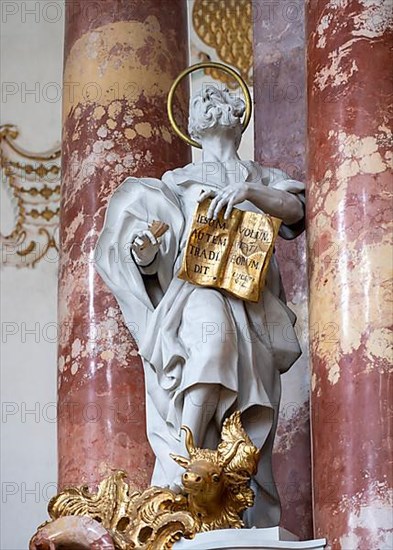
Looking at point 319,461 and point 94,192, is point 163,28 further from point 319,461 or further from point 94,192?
point 319,461

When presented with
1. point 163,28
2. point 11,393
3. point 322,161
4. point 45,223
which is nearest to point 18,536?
point 11,393

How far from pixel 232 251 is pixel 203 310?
0.29 m

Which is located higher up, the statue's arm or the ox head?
the statue's arm

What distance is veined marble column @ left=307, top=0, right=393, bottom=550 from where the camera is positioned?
226 inches

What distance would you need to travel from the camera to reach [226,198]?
20.8 feet

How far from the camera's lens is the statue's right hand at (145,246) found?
639 centimetres

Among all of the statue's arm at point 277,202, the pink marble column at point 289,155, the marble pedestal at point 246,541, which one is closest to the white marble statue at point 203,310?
the statue's arm at point 277,202

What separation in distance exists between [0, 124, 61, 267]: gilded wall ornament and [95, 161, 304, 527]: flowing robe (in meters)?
3.23

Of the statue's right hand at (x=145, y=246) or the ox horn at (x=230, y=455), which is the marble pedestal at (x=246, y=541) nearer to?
the ox horn at (x=230, y=455)

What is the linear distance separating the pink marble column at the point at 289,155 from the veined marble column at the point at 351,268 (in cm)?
127

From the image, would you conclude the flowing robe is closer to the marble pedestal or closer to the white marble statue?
the white marble statue

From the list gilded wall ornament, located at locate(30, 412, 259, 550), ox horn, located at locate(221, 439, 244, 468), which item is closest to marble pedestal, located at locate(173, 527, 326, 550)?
gilded wall ornament, located at locate(30, 412, 259, 550)

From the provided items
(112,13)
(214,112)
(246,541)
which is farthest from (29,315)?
(246,541)

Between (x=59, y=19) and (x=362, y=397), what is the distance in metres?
5.33
